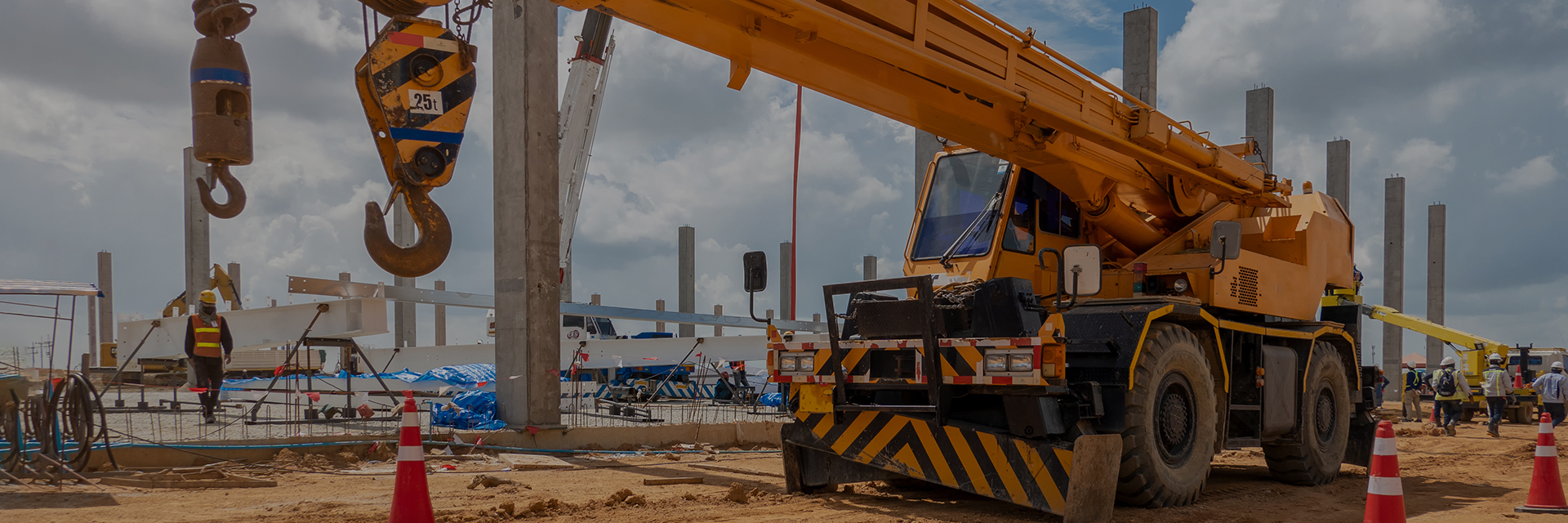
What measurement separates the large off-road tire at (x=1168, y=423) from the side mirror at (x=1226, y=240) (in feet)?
2.20

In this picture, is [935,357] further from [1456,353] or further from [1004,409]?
[1456,353]

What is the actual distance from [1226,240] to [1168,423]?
4.88 feet

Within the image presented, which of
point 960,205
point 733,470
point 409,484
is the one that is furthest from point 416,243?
point 733,470

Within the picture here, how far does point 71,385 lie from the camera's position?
25.1 feet

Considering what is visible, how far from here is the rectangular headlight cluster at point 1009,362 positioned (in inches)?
239

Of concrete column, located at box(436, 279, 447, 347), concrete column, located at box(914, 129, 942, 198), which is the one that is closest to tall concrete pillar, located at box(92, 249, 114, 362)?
concrete column, located at box(436, 279, 447, 347)

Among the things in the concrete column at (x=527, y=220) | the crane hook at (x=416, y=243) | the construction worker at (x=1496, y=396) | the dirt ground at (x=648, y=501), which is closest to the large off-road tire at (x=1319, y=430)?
the dirt ground at (x=648, y=501)

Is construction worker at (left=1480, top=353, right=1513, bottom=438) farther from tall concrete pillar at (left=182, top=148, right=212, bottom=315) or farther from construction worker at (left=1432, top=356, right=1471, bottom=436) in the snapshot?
tall concrete pillar at (left=182, top=148, right=212, bottom=315)

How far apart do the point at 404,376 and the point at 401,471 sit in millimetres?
13154

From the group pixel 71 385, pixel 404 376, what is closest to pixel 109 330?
pixel 404 376

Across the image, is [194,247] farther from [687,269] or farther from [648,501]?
[648,501]

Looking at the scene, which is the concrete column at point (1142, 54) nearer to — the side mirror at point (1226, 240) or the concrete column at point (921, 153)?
the concrete column at point (921, 153)

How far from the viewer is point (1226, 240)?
7617mm

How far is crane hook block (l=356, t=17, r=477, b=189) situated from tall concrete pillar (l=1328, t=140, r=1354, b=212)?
73.5ft
